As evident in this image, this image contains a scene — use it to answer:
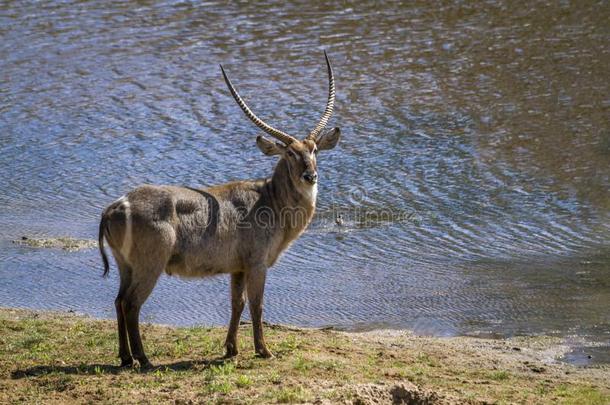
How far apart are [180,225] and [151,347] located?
4.11 ft

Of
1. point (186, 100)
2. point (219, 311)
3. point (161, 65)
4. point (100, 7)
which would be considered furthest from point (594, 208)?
point (100, 7)

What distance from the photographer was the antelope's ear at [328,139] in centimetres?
1023

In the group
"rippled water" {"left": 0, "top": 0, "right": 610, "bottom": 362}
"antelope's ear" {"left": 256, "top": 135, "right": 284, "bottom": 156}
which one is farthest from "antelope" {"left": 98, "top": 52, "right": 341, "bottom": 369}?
"rippled water" {"left": 0, "top": 0, "right": 610, "bottom": 362}

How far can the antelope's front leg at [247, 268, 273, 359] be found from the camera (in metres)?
9.42

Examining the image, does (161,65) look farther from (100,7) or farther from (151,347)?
(151,347)

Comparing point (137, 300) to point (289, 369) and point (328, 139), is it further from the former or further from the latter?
point (328, 139)

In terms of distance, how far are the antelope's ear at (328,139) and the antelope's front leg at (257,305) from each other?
1423mm

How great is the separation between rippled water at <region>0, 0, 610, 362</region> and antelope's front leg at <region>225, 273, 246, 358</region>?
161 centimetres

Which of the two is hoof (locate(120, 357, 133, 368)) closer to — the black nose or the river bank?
the river bank

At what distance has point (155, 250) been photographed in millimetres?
8961

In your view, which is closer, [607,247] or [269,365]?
[269,365]

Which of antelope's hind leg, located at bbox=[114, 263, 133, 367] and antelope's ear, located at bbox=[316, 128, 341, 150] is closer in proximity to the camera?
antelope's hind leg, located at bbox=[114, 263, 133, 367]

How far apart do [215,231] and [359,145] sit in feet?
23.4

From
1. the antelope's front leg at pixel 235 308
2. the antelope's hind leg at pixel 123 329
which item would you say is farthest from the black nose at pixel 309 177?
the antelope's hind leg at pixel 123 329
